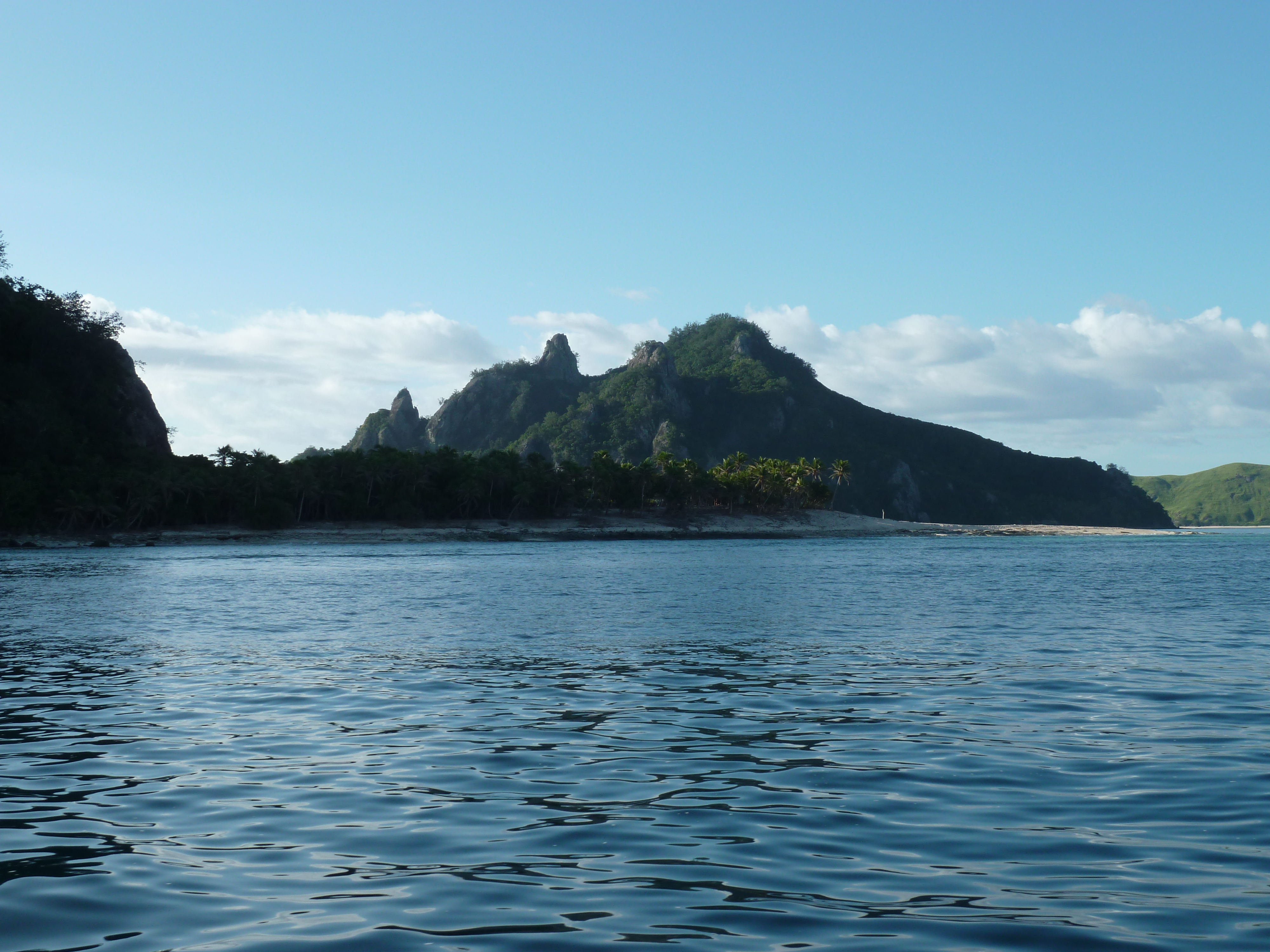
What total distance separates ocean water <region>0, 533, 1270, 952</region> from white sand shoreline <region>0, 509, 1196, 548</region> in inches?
3765

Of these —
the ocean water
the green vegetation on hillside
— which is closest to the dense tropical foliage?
the green vegetation on hillside

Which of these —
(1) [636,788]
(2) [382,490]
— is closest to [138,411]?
(2) [382,490]

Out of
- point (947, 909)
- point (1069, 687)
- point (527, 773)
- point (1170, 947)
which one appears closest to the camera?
point (1170, 947)

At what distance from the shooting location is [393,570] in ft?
238

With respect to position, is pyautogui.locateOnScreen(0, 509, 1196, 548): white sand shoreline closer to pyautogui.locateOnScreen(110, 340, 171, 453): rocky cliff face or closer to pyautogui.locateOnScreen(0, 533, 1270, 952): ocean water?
pyautogui.locateOnScreen(110, 340, 171, 453): rocky cliff face

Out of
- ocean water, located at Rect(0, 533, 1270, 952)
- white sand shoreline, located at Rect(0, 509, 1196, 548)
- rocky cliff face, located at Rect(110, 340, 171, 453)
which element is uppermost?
rocky cliff face, located at Rect(110, 340, 171, 453)

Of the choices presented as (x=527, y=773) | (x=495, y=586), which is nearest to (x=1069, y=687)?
(x=527, y=773)

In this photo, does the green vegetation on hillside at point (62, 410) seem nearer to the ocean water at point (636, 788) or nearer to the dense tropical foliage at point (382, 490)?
the dense tropical foliage at point (382, 490)

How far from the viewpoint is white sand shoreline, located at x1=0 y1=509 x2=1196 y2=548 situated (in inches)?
4712

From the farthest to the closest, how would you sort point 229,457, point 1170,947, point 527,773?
point 229,457, point 527,773, point 1170,947

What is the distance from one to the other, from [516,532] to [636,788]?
471ft

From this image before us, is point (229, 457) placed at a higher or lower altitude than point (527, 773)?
higher

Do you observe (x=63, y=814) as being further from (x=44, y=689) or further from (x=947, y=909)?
(x=44, y=689)

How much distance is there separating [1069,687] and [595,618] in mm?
19505
